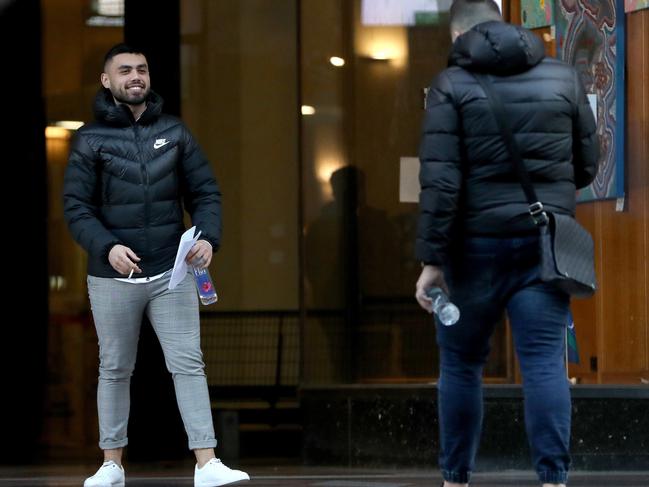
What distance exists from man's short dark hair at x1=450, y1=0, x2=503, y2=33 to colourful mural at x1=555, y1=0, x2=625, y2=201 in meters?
2.81

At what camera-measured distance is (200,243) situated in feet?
22.4

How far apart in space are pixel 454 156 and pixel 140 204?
1889 millimetres

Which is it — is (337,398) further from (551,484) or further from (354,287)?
(551,484)

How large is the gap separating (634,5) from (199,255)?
3.24 m

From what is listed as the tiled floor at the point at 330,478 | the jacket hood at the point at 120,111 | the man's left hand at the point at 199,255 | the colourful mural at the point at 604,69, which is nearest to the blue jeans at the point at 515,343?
the man's left hand at the point at 199,255

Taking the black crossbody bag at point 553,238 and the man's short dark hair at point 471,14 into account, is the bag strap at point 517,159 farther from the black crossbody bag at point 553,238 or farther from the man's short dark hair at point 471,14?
the man's short dark hair at point 471,14

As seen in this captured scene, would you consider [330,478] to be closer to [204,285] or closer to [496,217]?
[204,285]

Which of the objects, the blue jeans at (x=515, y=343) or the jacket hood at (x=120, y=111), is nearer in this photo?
the blue jeans at (x=515, y=343)

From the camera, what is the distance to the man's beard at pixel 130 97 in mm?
7047

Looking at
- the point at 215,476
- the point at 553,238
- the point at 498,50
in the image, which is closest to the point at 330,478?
the point at 215,476

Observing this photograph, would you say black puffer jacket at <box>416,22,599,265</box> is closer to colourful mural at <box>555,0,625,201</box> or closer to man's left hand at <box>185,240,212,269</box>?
man's left hand at <box>185,240,212,269</box>

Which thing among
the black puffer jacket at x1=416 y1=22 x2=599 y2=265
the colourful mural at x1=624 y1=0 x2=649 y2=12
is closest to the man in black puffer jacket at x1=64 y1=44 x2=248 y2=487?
→ the black puffer jacket at x1=416 y1=22 x2=599 y2=265

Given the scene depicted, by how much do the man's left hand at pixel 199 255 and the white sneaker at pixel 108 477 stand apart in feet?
3.42

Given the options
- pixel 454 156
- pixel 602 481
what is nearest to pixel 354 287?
pixel 602 481
